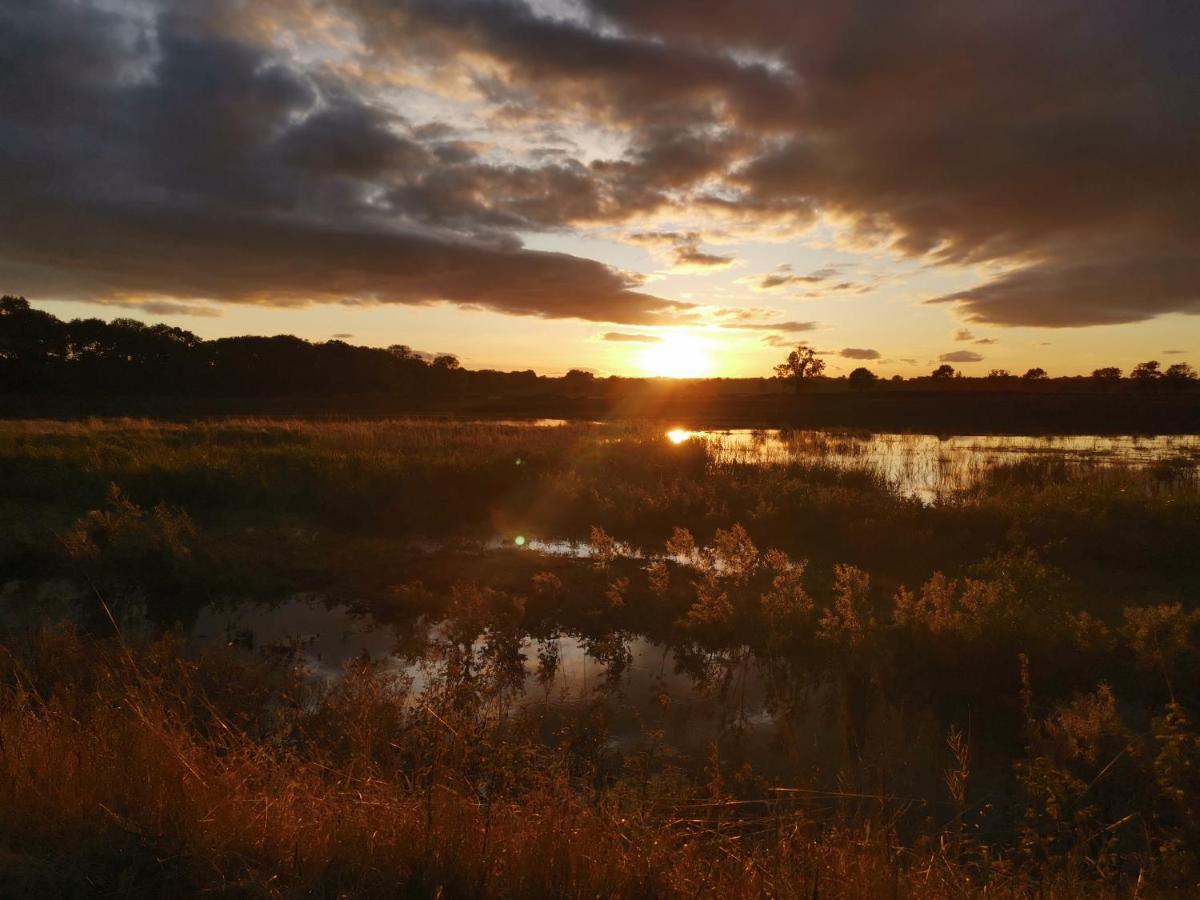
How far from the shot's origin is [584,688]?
7520 millimetres

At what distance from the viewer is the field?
3.46 metres

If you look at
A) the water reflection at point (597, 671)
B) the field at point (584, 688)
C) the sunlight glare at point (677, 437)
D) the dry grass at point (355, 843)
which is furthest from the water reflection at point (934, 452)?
the dry grass at point (355, 843)

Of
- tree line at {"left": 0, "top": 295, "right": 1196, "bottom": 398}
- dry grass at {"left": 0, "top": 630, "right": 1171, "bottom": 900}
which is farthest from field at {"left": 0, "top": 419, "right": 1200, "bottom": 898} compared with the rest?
tree line at {"left": 0, "top": 295, "right": 1196, "bottom": 398}

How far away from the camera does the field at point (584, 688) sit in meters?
3.46

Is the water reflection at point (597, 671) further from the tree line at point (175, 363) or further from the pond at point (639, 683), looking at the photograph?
the tree line at point (175, 363)

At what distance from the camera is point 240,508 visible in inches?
647

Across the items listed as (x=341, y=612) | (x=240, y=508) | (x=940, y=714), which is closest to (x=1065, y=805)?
(x=940, y=714)

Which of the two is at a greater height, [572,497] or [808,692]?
[572,497]

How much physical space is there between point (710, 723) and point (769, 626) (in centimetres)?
213

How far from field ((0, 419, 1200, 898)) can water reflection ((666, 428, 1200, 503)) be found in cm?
548

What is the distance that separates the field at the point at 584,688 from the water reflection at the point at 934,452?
216 inches

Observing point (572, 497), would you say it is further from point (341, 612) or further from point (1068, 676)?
point (1068, 676)

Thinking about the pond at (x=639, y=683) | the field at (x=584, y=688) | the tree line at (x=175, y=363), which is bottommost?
the pond at (x=639, y=683)

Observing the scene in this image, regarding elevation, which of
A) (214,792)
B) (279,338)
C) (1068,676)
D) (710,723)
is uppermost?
(279,338)
